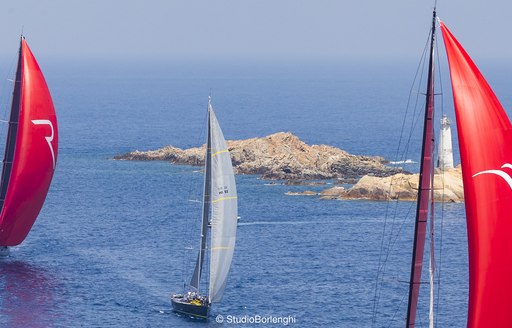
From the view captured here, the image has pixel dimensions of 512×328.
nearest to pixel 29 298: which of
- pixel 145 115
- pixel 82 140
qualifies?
pixel 82 140

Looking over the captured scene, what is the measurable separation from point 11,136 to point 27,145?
1.06m

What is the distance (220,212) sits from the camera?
54156 millimetres

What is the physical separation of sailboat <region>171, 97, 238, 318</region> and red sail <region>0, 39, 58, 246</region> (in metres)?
12.9

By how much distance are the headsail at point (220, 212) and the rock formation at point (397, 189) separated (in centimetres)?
3413

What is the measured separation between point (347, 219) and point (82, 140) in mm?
59939

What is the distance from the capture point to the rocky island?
331 ft

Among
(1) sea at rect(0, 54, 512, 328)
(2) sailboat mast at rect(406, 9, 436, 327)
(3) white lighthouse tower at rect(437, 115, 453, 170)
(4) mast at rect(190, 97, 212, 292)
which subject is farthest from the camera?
(3) white lighthouse tower at rect(437, 115, 453, 170)

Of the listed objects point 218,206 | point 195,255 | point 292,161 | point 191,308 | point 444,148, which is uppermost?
point 444,148

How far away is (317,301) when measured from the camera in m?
58.0

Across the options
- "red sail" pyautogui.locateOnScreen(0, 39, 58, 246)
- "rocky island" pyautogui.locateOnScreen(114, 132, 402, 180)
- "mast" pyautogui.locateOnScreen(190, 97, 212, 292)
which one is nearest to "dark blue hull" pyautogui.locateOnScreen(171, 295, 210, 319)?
"mast" pyautogui.locateOnScreen(190, 97, 212, 292)

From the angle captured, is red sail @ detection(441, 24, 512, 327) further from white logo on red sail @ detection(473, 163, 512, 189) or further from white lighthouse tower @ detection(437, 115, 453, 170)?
white lighthouse tower @ detection(437, 115, 453, 170)

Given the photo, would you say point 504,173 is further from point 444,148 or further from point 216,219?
point 444,148

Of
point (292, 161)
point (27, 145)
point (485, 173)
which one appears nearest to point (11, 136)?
point (27, 145)

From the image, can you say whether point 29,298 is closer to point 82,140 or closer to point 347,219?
point 347,219
